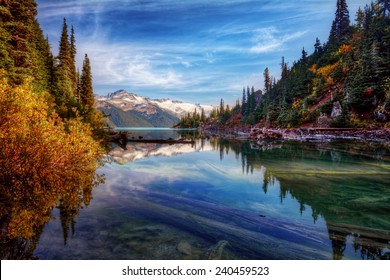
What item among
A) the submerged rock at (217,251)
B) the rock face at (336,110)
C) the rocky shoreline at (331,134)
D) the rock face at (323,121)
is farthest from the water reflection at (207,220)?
the rock face at (323,121)

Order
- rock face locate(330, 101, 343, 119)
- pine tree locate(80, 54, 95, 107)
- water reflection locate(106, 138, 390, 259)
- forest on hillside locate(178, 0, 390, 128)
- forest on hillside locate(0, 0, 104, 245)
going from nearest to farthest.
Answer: water reflection locate(106, 138, 390, 259) < forest on hillside locate(0, 0, 104, 245) < forest on hillside locate(178, 0, 390, 128) < rock face locate(330, 101, 343, 119) < pine tree locate(80, 54, 95, 107)

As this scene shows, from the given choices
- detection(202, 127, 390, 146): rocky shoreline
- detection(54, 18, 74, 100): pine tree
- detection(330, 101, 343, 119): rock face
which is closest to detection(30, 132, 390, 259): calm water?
detection(202, 127, 390, 146): rocky shoreline

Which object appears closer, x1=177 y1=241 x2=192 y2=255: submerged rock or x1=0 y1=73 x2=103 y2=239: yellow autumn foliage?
x1=177 y1=241 x2=192 y2=255: submerged rock

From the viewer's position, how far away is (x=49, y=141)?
1142 cm

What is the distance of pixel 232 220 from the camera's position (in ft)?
24.5

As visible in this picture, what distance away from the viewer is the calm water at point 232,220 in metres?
5.48

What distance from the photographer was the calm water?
548 centimetres

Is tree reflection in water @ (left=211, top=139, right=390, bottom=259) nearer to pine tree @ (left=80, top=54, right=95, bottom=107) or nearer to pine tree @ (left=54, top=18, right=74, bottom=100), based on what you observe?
pine tree @ (left=54, top=18, right=74, bottom=100)

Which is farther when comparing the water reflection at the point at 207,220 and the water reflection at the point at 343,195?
the water reflection at the point at 343,195

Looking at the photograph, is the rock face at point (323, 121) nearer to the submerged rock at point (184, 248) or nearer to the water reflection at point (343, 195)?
the water reflection at point (343, 195)

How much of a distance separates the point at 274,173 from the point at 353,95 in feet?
126

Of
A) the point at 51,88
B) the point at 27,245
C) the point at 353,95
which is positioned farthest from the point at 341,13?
the point at 27,245

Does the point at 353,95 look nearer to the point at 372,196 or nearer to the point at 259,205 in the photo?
the point at 372,196

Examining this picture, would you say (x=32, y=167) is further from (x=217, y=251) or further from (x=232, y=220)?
(x=217, y=251)
